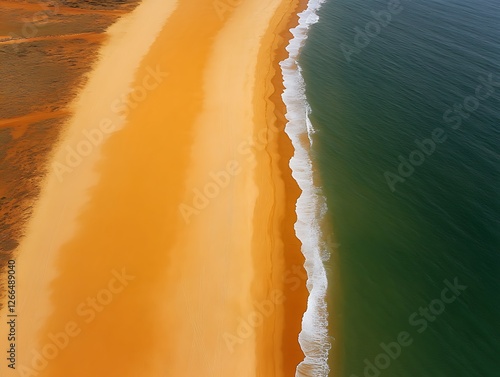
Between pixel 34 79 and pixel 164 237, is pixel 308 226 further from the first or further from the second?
pixel 34 79

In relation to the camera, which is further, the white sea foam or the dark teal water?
the dark teal water

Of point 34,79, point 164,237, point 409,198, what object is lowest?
point 164,237

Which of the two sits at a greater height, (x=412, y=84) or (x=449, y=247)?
(x=412, y=84)

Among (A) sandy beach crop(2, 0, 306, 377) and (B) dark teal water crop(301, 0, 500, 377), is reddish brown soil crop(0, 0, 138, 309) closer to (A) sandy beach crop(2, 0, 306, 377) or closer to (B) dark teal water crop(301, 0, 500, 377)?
(A) sandy beach crop(2, 0, 306, 377)

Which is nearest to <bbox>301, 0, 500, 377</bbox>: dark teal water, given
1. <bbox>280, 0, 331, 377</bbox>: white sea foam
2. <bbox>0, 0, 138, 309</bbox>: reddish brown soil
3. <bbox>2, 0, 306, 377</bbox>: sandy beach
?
<bbox>280, 0, 331, 377</bbox>: white sea foam

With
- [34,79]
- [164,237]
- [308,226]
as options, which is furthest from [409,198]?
[34,79]

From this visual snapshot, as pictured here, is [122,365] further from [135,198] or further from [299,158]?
[299,158]

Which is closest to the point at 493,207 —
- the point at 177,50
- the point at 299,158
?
the point at 299,158
